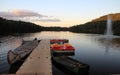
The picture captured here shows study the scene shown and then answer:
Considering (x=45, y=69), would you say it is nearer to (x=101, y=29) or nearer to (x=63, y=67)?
(x=63, y=67)

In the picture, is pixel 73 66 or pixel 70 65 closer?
pixel 73 66

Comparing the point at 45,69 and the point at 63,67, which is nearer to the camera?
the point at 45,69

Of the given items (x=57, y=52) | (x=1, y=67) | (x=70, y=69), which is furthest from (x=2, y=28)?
(x=70, y=69)

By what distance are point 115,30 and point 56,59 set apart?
145m

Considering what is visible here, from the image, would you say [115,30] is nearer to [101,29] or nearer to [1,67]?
[101,29]

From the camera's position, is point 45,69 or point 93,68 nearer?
point 45,69

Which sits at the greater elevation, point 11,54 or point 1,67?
point 11,54

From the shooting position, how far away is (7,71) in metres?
30.6

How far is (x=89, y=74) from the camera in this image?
93.8 feet

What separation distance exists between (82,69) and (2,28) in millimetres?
120519

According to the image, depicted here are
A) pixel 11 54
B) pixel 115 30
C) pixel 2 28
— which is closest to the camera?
pixel 11 54

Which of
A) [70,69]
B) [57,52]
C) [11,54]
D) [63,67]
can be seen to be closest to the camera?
[70,69]

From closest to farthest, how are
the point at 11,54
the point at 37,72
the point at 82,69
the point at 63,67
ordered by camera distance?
the point at 37,72
the point at 82,69
the point at 63,67
the point at 11,54

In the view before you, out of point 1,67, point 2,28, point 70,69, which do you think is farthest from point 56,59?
A: point 2,28
